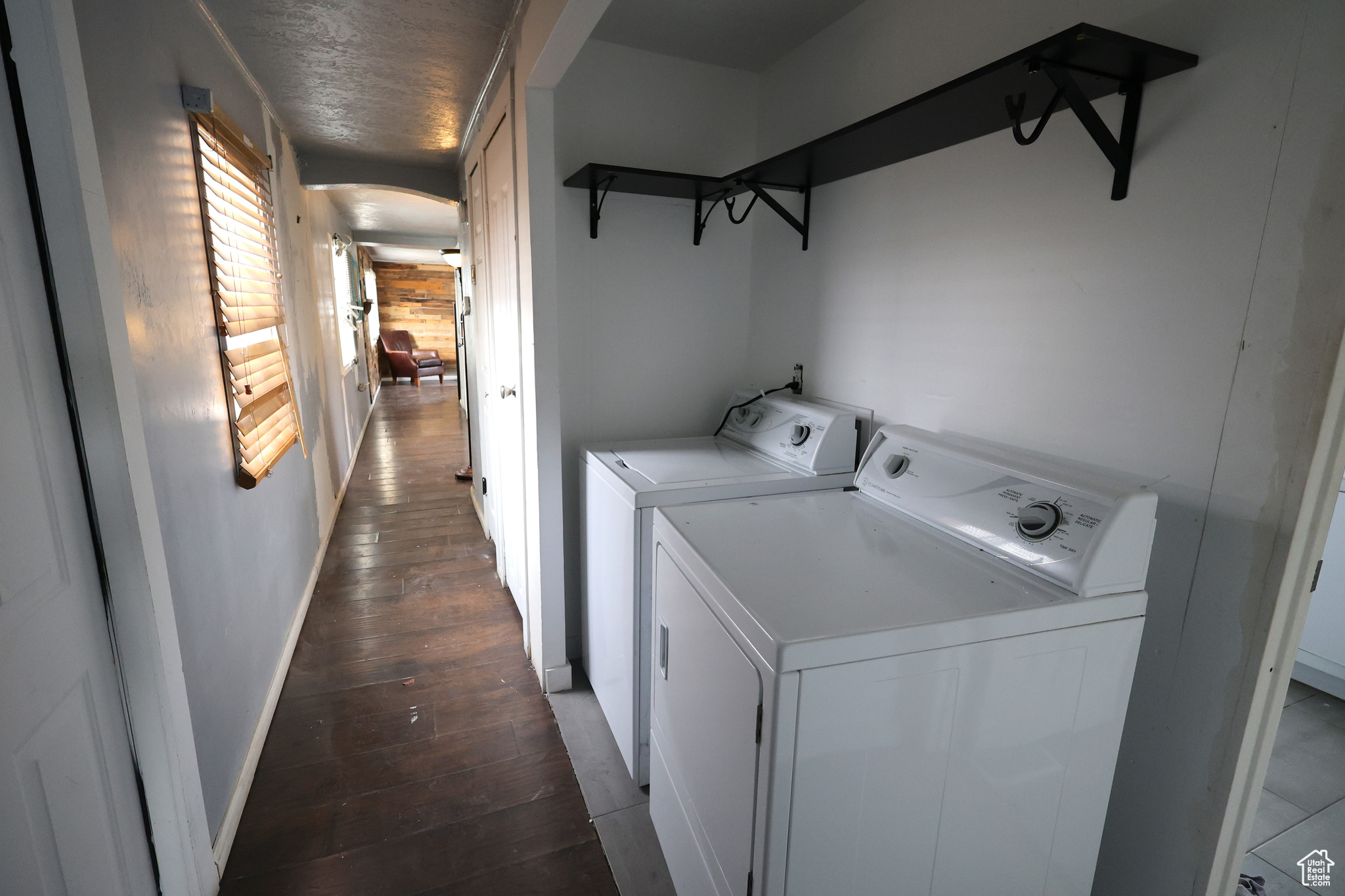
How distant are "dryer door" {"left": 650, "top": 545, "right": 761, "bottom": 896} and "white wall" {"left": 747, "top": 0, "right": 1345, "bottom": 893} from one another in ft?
2.48

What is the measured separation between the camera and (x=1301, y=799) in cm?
170

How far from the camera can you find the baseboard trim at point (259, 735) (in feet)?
4.92

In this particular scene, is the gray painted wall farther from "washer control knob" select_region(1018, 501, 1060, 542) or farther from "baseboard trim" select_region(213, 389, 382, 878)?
"baseboard trim" select_region(213, 389, 382, 878)

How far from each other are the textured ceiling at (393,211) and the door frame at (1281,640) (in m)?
3.97

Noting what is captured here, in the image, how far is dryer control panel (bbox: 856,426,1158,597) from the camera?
1.00 meters

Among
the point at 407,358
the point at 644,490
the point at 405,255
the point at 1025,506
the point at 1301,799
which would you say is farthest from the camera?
the point at 407,358

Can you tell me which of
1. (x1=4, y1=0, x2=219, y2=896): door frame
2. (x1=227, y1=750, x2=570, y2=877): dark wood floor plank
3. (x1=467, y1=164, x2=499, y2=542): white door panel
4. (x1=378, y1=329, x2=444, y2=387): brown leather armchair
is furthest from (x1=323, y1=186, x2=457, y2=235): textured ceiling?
(x1=378, y1=329, x2=444, y2=387): brown leather armchair

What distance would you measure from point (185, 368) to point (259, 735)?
1121 millimetres

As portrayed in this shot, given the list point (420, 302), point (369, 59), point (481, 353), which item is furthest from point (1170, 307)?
point (420, 302)

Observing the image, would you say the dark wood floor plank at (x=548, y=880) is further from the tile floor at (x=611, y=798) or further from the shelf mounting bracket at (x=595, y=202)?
the shelf mounting bracket at (x=595, y=202)

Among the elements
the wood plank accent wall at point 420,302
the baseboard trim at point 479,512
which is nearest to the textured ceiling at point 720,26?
the baseboard trim at point 479,512

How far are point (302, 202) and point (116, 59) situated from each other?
96.7 inches

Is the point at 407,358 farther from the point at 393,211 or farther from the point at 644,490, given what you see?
the point at 644,490

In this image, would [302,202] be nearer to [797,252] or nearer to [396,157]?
[396,157]
